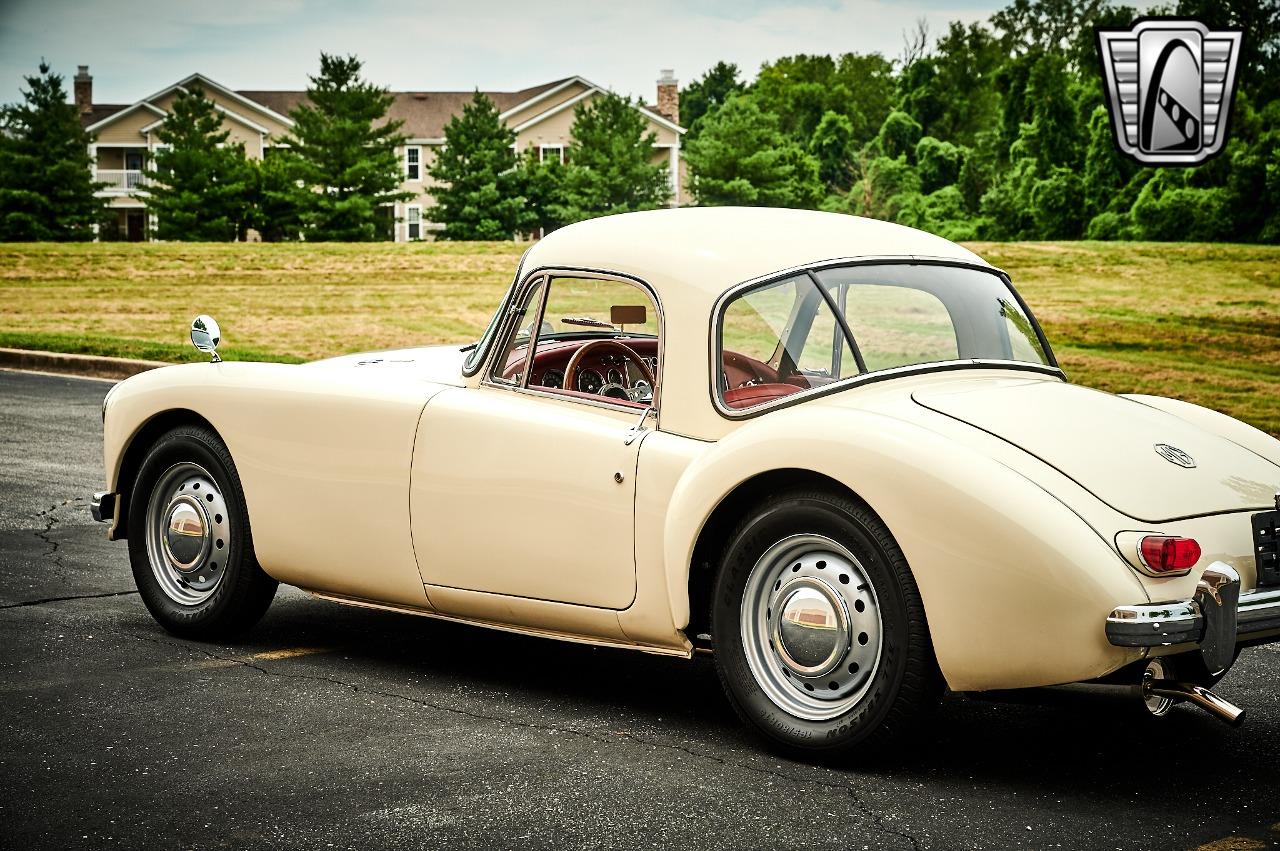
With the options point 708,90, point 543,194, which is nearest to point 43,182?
point 543,194

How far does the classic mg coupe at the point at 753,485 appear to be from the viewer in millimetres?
4121

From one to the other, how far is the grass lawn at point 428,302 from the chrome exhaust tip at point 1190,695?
9.76 meters

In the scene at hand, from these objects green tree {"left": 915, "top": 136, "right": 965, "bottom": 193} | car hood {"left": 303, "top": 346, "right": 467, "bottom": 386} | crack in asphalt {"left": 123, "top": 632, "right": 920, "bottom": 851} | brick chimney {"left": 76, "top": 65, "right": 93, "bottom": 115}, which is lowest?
crack in asphalt {"left": 123, "top": 632, "right": 920, "bottom": 851}

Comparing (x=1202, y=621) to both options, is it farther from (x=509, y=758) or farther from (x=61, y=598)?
(x=61, y=598)

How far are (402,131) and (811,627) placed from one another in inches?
2596

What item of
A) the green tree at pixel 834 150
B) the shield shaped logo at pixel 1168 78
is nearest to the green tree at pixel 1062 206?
the shield shaped logo at pixel 1168 78

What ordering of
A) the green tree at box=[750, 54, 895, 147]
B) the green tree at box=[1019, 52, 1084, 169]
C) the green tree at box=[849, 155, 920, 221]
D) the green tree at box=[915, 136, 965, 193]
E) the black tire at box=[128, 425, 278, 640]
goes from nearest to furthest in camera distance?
→ the black tire at box=[128, 425, 278, 640]
the green tree at box=[1019, 52, 1084, 169]
the green tree at box=[915, 136, 965, 193]
the green tree at box=[849, 155, 920, 221]
the green tree at box=[750, 54, 895, 147]

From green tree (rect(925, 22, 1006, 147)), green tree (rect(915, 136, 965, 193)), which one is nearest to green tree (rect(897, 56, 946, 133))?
green tree (rect(925, 22, 1006, 147))

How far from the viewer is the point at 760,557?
4566mm

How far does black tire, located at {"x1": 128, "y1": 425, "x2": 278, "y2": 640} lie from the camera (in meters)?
5.97

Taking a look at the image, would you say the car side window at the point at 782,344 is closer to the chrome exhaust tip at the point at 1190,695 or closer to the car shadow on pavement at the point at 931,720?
the car shadow on pavement at the point at 931,720

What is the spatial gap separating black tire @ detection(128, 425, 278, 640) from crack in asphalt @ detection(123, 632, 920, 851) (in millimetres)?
121

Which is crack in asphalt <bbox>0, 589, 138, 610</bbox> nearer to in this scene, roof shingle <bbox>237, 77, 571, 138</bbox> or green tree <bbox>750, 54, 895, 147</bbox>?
roof shingle <bbox>237, 77, 571, 138</bbox>

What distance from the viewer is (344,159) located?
50031mm
